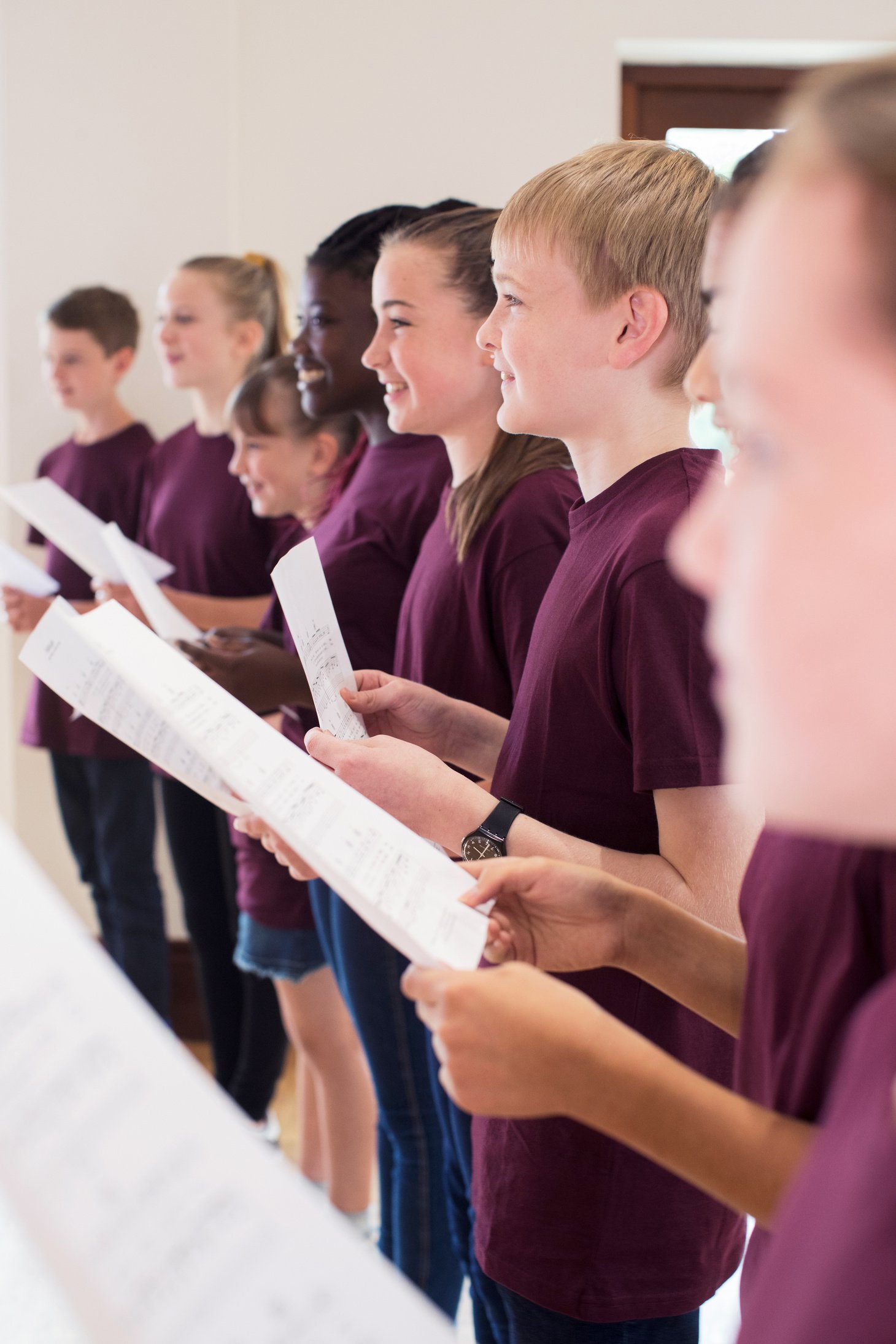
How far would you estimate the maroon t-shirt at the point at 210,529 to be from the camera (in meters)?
2.39

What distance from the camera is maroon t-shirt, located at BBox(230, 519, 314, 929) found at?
6.43 feet

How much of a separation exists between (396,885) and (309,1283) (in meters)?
0.30

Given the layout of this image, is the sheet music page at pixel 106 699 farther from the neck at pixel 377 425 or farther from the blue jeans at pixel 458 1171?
the neck at pixel 377 425

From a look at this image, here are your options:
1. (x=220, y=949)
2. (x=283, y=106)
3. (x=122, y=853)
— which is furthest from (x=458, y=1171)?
(x=283, y=106)

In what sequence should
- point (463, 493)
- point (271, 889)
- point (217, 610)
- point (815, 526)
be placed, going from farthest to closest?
1. point (217, 610)
2. point (271, 889)
3. point (463, 493)
4. point (815, 526)

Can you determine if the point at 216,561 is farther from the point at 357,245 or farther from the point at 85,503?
the point at 357,245

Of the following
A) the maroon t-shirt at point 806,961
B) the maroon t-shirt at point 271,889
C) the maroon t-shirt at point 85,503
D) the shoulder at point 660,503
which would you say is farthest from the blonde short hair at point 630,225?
the maroon t-shirt at point 85,503

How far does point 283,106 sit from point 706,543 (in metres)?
2.74

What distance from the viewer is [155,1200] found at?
0.48 m

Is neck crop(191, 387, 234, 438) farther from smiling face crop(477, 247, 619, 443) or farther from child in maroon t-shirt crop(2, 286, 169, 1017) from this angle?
smiling face crop(477, 247, 619, 443)

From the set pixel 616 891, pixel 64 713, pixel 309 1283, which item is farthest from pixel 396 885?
pixel 64 713

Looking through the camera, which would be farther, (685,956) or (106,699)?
(106,699)

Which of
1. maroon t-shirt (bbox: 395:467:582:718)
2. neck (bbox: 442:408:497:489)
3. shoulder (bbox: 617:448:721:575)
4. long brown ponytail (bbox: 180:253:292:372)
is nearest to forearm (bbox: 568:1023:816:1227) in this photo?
shoulder (bbox: 617:448:721:575)

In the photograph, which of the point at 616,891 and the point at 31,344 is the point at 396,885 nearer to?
the point at 616,891
